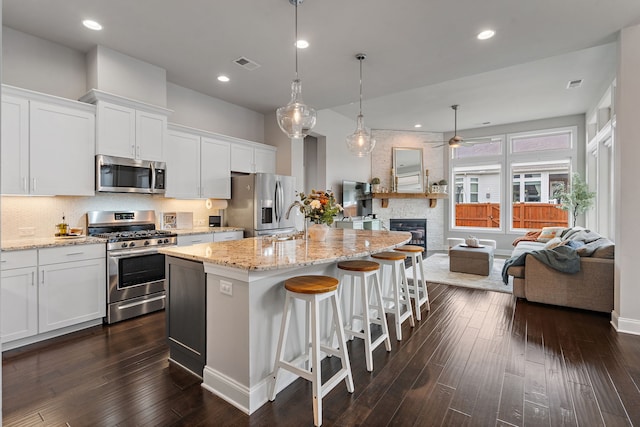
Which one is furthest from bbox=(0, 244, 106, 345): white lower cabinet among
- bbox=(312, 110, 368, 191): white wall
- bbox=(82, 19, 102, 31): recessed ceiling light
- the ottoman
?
the ottoman

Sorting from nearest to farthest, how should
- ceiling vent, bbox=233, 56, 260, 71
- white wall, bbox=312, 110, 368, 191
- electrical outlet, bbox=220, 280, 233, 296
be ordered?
electrical outlet, bbox=220, 280, 233, 296, ceiling vent, bbox=233, 56, 260, 71, white wall, bbox=312, 110, 368, 191

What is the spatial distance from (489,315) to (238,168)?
4.07m

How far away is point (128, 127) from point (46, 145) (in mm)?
803

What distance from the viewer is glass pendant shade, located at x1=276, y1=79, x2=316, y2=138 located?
10.4ft

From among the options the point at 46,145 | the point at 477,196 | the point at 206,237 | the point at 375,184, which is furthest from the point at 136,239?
the point at 477,196

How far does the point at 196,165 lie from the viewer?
4.71 meters

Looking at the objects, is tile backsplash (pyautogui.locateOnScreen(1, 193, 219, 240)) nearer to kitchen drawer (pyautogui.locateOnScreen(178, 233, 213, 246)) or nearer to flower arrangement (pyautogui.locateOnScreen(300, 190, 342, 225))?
kitchen drawer (pyautogui.locateOnScreen(178, 233, 213, 246))

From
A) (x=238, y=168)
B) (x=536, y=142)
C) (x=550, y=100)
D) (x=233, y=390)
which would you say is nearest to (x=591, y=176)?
(x=536, y=142)

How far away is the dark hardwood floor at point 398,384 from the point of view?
6.92 feet

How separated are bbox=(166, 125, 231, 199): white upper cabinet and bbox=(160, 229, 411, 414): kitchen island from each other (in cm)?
204

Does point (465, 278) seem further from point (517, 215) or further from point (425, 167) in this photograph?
point (425, 167)

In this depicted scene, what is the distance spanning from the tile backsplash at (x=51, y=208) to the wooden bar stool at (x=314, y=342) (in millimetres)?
2896

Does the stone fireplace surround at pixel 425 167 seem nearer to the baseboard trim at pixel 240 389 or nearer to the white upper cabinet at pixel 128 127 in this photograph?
the white upper cabinet at pixel 128 127

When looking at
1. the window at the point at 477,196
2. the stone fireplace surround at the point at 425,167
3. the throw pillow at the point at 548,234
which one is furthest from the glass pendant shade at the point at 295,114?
the window at the point at 477,196
